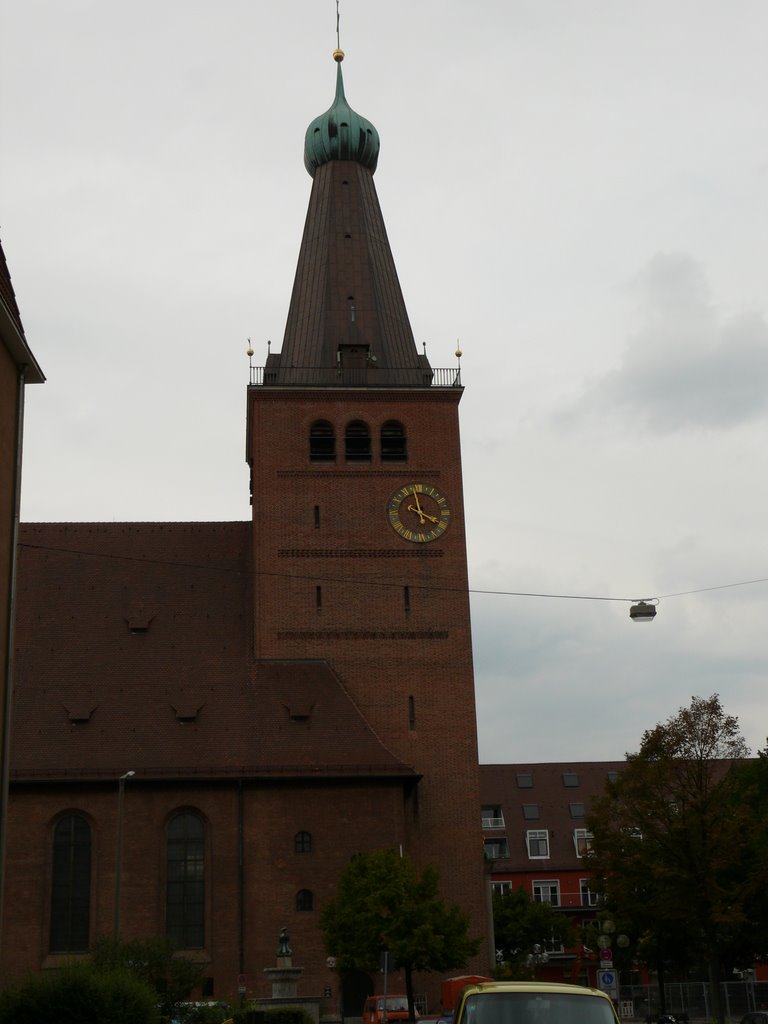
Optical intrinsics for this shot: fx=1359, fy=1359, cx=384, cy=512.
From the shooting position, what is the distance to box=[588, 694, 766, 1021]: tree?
35.9 meters

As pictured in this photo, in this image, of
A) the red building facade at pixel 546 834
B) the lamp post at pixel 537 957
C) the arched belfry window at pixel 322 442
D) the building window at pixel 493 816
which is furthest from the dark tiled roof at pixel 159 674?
the building window at pixel 493 816

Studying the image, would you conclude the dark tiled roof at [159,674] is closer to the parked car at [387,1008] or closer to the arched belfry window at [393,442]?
the arched belfry window at [393,442]

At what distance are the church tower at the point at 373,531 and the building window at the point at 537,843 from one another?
27901 millimetres

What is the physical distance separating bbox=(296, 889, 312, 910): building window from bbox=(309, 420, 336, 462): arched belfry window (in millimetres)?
13846

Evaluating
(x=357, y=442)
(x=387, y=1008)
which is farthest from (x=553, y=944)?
(x=387, y=1008)

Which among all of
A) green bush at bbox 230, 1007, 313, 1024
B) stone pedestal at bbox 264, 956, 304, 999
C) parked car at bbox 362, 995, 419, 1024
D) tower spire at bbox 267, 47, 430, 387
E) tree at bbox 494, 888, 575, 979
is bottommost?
parked car at bbox 362, 995, 419, 1024

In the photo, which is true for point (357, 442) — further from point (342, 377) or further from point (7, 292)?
point (7, 292)

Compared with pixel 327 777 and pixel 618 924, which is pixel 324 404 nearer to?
pixel 327 777

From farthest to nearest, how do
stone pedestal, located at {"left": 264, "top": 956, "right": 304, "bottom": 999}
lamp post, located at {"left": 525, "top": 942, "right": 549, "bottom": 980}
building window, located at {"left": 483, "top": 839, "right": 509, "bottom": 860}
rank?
building window, located at {"left": 483, "top": 839, "right": 509, "bottom": 860} → lamp post, located at {"left": 525, "top": 942, "right": 549, "bottom": 980} → stone pedestal, located at {"left": 264, "top": 956, "right": 304, "bottom": 999}

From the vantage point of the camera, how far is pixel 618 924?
45.9m

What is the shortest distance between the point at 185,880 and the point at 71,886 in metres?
3.26

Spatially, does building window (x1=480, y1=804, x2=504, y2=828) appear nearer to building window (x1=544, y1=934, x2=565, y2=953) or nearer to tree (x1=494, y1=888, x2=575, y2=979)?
tree (x1=494, y1=888, x2=575, y2=979)

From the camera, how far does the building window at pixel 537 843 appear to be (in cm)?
6825

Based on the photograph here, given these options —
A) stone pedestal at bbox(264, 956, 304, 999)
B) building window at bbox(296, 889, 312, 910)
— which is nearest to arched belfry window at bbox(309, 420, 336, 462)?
building window at bbox(296, 889, 312, 910)
